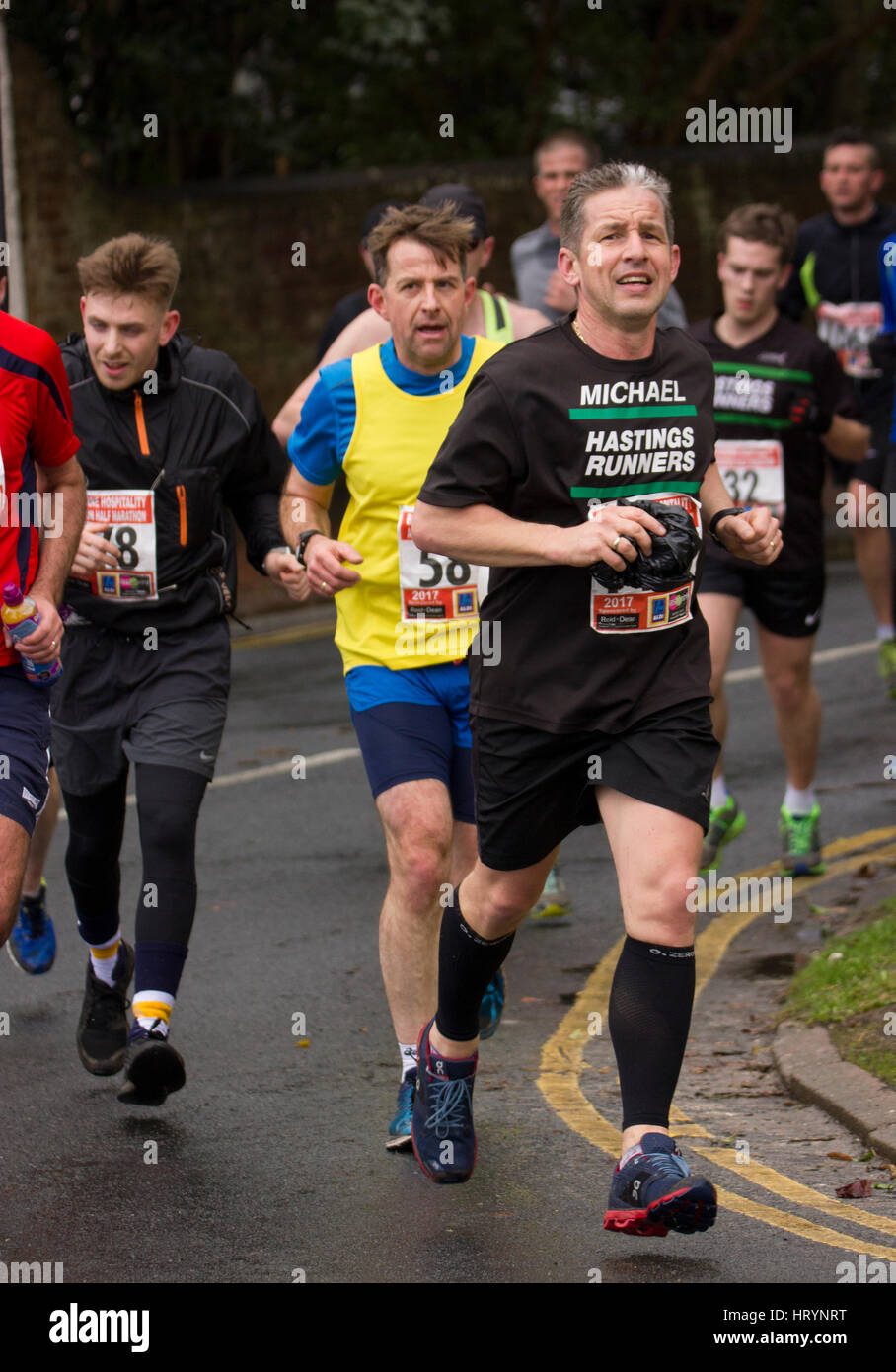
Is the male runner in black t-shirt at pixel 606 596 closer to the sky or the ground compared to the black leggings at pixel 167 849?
closer to the sky

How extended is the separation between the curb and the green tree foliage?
1262 cm

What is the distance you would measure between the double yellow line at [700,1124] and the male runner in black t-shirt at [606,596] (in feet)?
1.79

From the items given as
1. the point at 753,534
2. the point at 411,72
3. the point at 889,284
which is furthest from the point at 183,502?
the point at 411,72

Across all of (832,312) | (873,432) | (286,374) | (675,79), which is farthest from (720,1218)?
(675,79)

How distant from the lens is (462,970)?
16.1ft

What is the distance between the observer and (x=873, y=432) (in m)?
9.45

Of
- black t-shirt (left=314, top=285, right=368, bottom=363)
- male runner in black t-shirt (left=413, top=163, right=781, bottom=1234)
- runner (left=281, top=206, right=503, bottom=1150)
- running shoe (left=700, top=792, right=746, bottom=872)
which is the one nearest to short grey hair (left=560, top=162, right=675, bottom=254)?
male runner in black t-shirt (left=413, top=163, right=781, bottom=1234)

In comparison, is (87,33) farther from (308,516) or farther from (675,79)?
(308,516)

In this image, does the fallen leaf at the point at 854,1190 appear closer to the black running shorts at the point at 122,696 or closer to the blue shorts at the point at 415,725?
the blue shorts at the point at 415,725

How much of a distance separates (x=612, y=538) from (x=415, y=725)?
Answer: 135 cm

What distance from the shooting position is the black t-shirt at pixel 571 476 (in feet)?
14.7

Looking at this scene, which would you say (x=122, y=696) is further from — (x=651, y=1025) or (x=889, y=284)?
(x=889, y=284)

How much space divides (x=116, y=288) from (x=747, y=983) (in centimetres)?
291

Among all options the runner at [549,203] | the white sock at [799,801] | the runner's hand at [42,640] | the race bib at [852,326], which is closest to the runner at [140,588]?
the runner's hand at [42,640]
